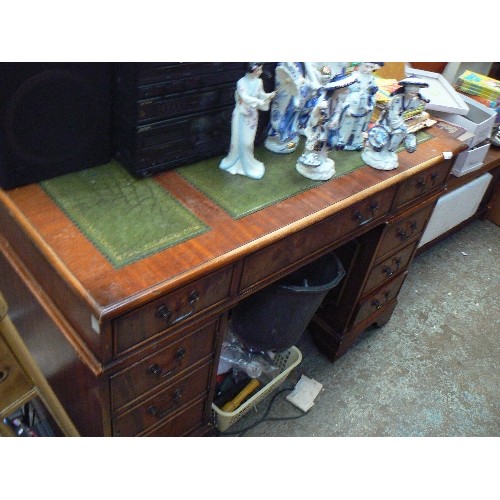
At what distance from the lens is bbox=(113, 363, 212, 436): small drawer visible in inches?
42.7

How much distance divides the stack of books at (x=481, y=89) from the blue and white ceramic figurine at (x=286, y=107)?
4.53ft

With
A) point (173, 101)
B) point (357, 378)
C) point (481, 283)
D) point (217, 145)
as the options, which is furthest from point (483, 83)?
point (173, 101)

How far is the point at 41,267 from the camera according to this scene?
966 mm

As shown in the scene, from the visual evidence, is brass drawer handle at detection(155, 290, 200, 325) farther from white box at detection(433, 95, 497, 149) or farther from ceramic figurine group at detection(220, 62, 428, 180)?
white box at detection(433, 95, 497, 149)

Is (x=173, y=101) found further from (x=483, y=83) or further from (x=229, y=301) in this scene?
(x=483, y=83)

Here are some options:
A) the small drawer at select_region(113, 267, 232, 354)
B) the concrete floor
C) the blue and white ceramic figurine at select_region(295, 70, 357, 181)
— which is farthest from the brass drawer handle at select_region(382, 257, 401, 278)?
the small drawer at select_region(113, 267, 232, 354)

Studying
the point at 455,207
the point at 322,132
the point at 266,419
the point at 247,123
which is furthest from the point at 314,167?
the point at 455,207

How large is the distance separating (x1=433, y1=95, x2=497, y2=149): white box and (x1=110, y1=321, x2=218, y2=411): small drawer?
127cm

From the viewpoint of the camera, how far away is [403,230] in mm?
1576

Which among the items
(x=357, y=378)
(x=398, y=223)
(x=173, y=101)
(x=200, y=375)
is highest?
(x=173, y=101)

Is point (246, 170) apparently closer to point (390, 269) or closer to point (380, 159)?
point (380, 159)

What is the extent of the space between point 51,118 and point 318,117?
58cm

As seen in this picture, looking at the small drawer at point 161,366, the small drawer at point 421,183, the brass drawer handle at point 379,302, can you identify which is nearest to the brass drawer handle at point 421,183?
the small drawer at point 421,183

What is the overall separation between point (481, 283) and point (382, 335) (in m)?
0.68
